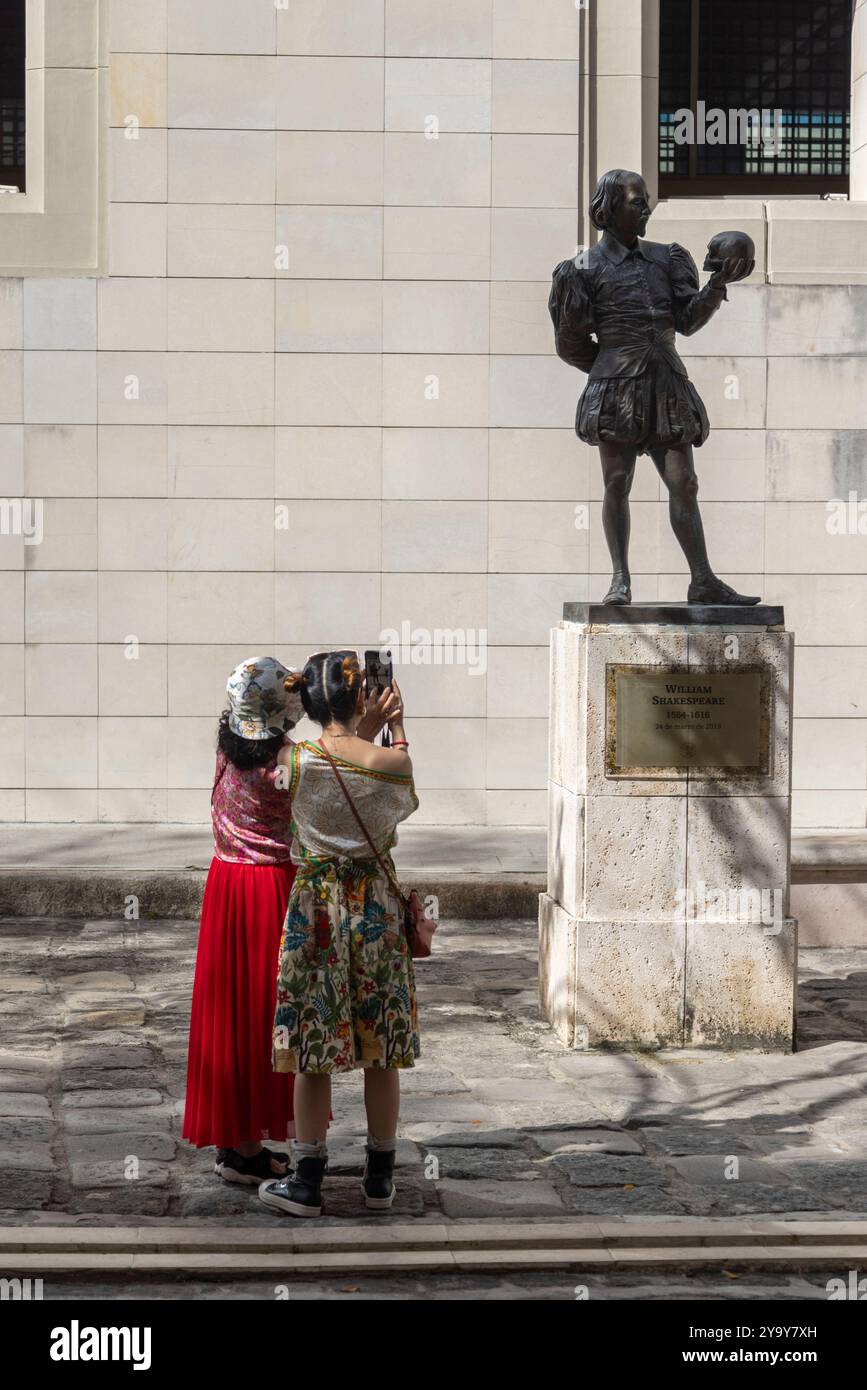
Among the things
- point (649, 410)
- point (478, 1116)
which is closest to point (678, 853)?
point (478, 1116)

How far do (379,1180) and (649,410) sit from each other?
432 centimetres

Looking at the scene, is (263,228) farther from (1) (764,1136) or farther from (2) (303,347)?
(1) (764,1136)

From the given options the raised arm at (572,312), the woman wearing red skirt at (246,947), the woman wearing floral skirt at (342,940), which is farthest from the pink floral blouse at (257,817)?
the raised arm at (572,312)

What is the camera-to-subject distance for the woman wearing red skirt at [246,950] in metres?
6.25

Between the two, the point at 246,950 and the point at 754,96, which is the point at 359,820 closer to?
the point at 246,950

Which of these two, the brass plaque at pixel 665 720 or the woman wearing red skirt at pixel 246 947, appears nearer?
the woman wearing red skirt at pixel 246 947

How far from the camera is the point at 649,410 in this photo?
8.75 meters

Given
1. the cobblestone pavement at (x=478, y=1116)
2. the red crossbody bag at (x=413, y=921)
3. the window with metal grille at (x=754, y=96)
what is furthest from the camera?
the window with metal grille at (x=754, y=96)

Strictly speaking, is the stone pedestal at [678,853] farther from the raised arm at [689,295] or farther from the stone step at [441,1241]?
the stone step at [441,1241]

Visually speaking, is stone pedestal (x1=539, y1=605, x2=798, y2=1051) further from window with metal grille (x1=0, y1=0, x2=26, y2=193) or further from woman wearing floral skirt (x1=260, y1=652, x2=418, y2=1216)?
window with metal grille (x1=0, y1=0, x2=26, y2=193)

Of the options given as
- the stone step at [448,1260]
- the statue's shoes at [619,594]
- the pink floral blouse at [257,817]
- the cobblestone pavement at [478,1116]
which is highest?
the statue's shoes at [619,594]

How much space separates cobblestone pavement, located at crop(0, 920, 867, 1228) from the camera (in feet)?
20.1

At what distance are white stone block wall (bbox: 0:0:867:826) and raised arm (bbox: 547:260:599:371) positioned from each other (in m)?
4.98

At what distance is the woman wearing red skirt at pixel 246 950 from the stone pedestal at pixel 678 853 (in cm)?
248
